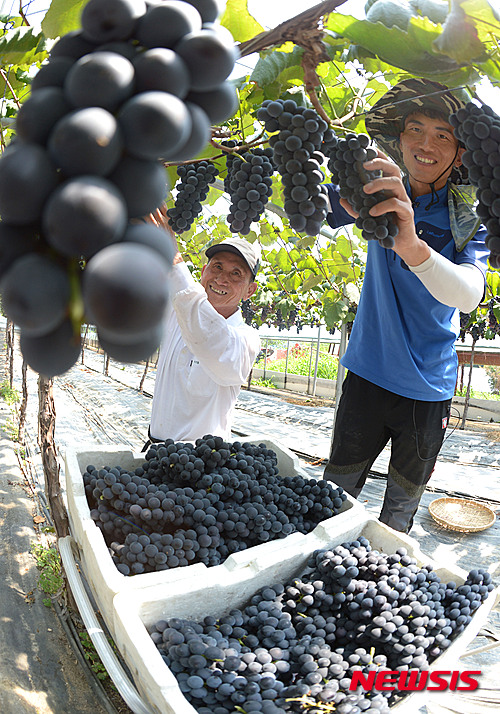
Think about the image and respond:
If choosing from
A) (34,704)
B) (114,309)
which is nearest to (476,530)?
(34,704)

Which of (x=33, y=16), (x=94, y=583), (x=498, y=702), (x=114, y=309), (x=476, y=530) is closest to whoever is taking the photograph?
(x=114, y=309)

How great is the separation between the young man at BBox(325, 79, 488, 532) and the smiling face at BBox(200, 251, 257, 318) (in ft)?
1.64

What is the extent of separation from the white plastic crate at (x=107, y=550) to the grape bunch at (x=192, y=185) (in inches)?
29.8

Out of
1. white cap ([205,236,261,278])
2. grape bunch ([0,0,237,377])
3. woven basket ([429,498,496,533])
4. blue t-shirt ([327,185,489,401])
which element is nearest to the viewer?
grape bunch ([0,0,237,377])

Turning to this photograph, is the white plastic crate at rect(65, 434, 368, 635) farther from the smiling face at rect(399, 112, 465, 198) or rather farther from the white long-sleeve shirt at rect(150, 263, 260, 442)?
the smiling face at rect(399, 112, 465, 198)

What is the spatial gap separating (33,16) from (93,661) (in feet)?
5.93

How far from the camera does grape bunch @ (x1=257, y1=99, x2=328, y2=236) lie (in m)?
0.87

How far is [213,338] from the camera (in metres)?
1.56

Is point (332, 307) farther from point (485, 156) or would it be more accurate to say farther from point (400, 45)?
point (400, 45)

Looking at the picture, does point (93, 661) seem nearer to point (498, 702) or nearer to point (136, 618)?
point (136, 618)

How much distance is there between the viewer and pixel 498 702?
0.97 meters

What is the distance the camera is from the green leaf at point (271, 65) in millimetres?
875

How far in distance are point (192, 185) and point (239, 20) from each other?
1.52 feet

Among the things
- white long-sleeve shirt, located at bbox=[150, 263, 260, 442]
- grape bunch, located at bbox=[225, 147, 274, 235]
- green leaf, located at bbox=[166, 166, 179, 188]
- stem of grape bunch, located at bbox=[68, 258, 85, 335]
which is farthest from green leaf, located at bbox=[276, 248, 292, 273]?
stem of grape bunch, located at bbox=[68, 258, 85, 335]
